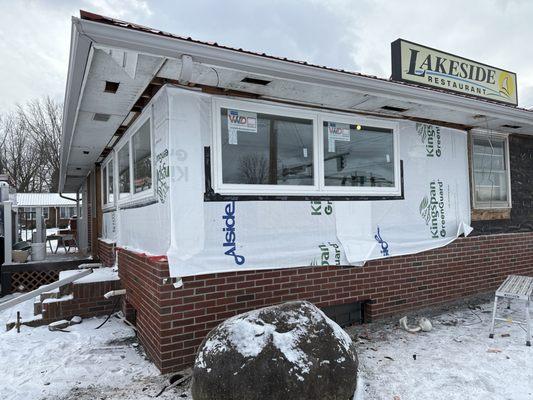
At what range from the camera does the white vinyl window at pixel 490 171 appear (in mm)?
6062

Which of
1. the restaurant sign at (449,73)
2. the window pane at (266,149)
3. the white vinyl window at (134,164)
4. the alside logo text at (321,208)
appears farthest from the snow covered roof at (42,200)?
the restaurant sign at (449,73)

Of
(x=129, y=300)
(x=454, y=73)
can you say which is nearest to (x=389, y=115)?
(x=454, y=73)

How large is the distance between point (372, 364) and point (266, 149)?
2397mm

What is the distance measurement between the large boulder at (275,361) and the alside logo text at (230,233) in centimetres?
98

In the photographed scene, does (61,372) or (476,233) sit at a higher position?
(476,233)

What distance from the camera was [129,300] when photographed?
4.99 m

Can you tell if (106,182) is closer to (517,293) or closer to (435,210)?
(435,210)

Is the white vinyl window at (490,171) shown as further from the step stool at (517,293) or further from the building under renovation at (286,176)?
the step stool at (517,293)

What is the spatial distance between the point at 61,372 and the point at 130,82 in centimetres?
279

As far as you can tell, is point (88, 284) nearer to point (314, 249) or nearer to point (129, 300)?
point (129, 300)

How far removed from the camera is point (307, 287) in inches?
172

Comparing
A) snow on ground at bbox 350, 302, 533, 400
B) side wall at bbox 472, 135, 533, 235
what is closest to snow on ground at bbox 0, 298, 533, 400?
snow on ground at bbox 350, 302, 533, 400

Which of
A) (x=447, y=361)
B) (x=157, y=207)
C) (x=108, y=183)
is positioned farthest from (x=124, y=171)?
(x=447, y=361)

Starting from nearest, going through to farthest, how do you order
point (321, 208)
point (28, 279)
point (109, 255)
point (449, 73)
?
point (321, 208), point (449, 73), point (109, 255), point (28, 279)
